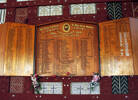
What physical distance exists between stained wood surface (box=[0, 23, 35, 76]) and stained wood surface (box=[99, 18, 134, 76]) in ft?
8.71

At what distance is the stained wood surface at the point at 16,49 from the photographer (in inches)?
251

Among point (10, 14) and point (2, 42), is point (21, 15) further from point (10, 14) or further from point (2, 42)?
point (2, 42)

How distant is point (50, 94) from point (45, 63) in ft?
3.94

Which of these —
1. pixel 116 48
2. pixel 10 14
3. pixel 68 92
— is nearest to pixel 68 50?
pixel 68 92

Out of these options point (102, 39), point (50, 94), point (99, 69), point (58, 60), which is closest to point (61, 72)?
point (58, 60)

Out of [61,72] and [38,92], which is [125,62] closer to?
[61,72]

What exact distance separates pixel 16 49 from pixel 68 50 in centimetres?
195

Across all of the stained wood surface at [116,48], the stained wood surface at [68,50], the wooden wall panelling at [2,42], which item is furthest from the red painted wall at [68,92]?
the wooden wall panelling at [2,42]

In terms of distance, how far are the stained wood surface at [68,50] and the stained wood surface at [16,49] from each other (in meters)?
0.34

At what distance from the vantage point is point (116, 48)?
6.12 m

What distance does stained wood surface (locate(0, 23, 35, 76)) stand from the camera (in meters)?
6.38

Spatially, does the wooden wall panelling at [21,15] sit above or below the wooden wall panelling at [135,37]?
above

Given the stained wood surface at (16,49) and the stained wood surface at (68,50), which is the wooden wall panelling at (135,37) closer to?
the stained wood surface at (68,50)

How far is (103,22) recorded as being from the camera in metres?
6.42
